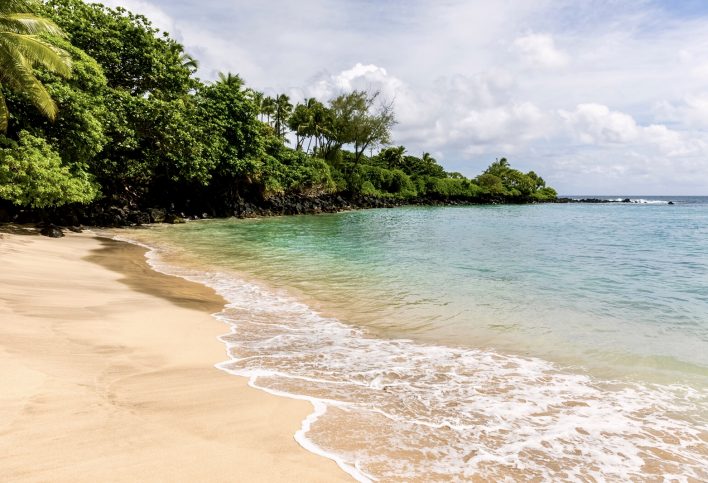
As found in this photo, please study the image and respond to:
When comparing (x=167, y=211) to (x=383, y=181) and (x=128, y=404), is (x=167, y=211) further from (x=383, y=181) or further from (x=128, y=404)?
(x=383, y=181)

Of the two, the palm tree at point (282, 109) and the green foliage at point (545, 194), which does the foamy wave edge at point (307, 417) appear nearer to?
the palm tree at point (282, 109)

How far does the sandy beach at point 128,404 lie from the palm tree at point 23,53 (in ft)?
40.9

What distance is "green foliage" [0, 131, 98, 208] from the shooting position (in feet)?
56.6

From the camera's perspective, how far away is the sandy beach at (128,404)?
3025 mm

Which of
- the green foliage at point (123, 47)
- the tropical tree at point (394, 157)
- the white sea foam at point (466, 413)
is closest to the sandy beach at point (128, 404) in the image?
the white sea foam at point (466, 413)

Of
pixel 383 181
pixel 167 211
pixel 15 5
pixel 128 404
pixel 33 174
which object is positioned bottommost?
pixel 128 404

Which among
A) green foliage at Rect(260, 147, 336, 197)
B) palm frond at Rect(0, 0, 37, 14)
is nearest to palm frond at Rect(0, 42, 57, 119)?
palm frond at Rect(0, 0, 37, 14)

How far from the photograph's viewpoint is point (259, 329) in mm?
7715

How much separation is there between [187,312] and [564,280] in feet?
35.2

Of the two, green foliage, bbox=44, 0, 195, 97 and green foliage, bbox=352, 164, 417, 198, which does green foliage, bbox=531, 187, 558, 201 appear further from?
green foliage, bbox=44, 0, 195, 97

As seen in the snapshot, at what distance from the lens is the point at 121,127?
979 inches

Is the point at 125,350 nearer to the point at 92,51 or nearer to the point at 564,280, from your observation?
the point at 564,280

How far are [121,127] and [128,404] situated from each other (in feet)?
83.1

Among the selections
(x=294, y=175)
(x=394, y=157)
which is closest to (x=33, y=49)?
(x=294, y=175)
